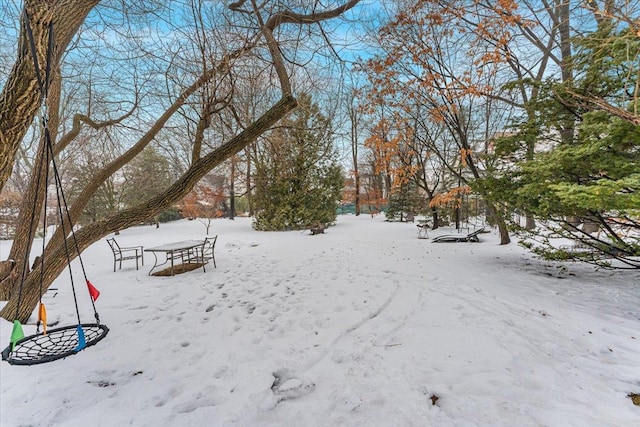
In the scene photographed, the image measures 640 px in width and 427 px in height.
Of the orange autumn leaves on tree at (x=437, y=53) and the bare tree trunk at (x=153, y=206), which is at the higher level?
the orange autumn leaves on tree at (x=437, y=53)

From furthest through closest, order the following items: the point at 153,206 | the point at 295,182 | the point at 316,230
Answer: the point at 295,182 < the point at 316,230 < the point at 153,206

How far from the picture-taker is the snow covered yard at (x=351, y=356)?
1964 millimetres

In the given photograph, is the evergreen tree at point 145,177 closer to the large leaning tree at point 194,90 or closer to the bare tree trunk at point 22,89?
the large leaning tree at point 194,90

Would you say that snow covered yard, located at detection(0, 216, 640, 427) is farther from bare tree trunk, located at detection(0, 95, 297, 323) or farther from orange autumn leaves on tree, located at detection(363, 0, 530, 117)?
orange autumn leaves on tree, located at detection(363, 0, 530, 117)

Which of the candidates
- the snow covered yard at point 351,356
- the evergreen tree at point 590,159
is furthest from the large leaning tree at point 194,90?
the evergreen tree at point 590,159

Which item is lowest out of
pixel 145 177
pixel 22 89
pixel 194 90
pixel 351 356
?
pixel 351 356

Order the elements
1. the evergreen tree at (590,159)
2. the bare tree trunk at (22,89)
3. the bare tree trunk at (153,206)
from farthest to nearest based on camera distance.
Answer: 1. the evergreen tree at (590,159)
2. the bare tree trunk at (153,206)
3. the bare tree trunk at (22,89)

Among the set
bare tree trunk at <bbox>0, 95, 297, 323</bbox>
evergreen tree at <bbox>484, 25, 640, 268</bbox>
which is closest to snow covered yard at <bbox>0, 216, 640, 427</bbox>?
bare tree trunk at <bbox>0, 95, 297, 323</bbox>

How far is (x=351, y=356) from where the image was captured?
2.63 m

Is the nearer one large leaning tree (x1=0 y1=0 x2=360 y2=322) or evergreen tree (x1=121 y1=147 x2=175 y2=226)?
large leaning tree (x1=0 y1=0 x2=360 y2=322)

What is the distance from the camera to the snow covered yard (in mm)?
1964

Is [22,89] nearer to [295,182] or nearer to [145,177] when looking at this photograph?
[295,182]

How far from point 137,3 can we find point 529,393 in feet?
17.6

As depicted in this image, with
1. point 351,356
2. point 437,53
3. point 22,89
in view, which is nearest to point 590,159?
point 351,356
